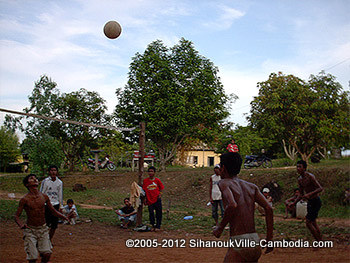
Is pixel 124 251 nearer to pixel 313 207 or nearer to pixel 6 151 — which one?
pixel 313 207

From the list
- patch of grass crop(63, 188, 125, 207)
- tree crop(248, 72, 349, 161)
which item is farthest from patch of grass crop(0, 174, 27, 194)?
tree crop(248, 72, 349, 161)

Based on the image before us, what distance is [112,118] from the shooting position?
87.1 ft

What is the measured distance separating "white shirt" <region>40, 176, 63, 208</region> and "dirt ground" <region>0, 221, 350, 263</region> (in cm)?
105

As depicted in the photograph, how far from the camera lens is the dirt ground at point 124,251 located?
256 inches

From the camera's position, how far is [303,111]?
24.0 meters

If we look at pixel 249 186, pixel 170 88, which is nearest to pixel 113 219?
pixel 249 186

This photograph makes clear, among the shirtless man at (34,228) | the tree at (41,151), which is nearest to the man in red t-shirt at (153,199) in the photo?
the shirtless man at (34,228)

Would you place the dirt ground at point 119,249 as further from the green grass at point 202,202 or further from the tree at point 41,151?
the tree at point 41,151

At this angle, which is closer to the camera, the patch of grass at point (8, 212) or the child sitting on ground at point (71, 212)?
the child sitting on ground at point (71, 212)

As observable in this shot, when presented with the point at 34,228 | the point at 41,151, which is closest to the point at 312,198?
the point at 34,228

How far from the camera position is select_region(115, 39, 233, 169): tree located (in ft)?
73.6

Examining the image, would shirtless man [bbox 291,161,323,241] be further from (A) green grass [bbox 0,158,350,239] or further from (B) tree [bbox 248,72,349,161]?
(B) tree [bbox 248,72,349,161]

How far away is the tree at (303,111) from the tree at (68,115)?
500 inches

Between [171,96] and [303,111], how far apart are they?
31.7 ft
